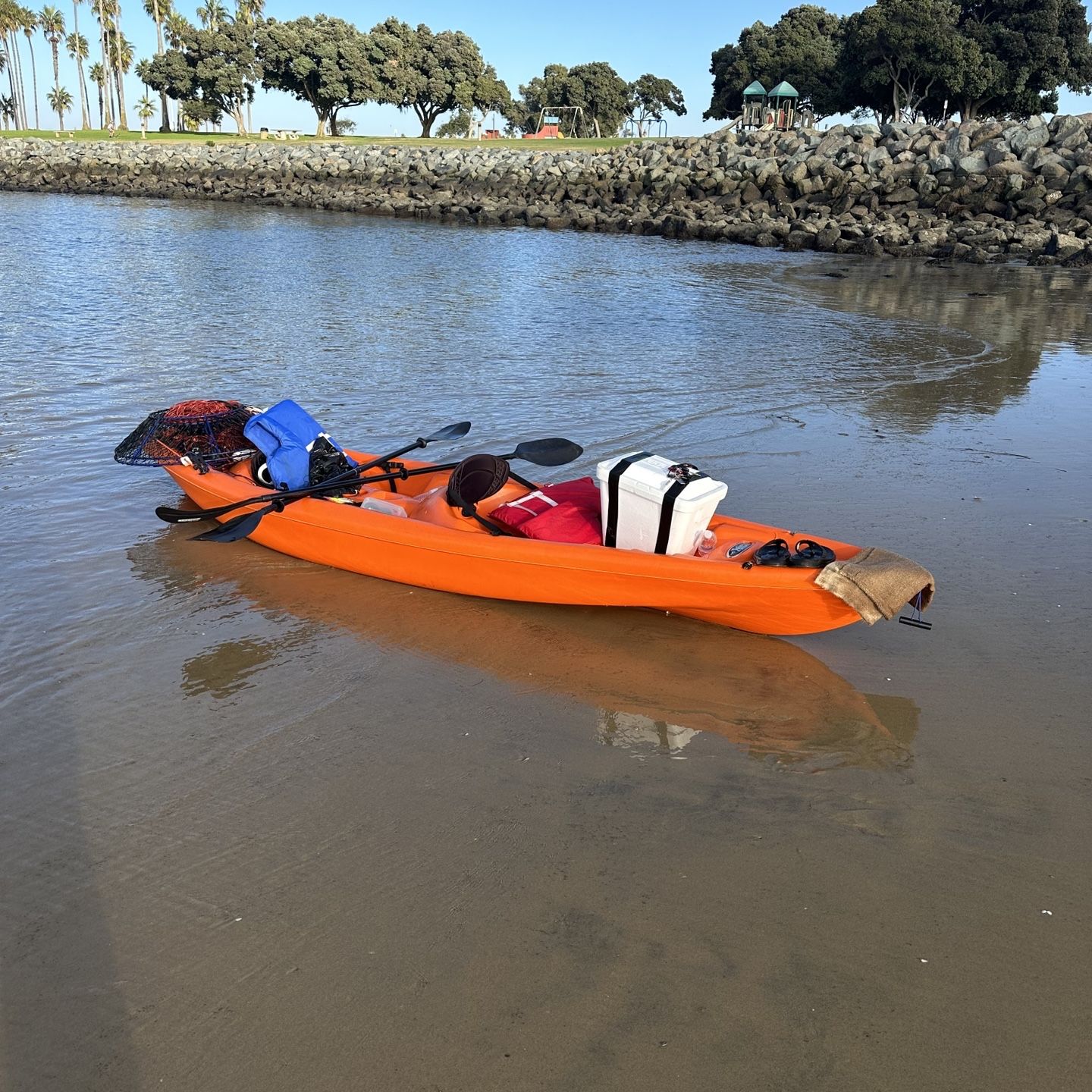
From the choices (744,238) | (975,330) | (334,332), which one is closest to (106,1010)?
(334,332)

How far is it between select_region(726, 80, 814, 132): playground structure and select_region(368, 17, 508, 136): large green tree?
58.4ft

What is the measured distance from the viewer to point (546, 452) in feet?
19.2

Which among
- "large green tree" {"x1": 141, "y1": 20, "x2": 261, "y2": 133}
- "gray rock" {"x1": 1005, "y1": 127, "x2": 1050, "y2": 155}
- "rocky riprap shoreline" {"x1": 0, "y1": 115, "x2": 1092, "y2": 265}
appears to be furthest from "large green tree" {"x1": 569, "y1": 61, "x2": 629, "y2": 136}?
"gray rock" {"x1": 1005, "y1": 127, "x2": 1050, "y2": 155}

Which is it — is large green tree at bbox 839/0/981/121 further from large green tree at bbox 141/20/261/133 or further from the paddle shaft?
the paddle shaft

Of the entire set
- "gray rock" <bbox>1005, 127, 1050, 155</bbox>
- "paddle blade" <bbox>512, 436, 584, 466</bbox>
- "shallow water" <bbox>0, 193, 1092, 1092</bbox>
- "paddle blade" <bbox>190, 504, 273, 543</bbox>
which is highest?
"gray rock" <bbox>1005, 127, 1050, 155</bbox>

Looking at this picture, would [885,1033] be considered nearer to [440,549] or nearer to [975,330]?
[440,549]

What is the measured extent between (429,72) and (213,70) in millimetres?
12581

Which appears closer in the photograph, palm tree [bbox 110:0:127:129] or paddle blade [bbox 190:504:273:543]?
paddle blade [bbox 190:504:273:543]

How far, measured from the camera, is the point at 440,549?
5.15 metres

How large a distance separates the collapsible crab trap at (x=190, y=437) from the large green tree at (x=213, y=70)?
59.8 metres

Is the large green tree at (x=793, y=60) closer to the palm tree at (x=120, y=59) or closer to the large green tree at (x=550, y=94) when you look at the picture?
the large green tree at (x=550, y=94)

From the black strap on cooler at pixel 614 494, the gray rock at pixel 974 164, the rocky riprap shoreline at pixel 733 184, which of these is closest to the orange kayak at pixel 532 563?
the black strap on cooler at pixel 614 494

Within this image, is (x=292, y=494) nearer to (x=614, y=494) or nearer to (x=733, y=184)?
(x=614, y=494)

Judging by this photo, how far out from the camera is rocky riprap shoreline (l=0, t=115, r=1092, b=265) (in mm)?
24609
